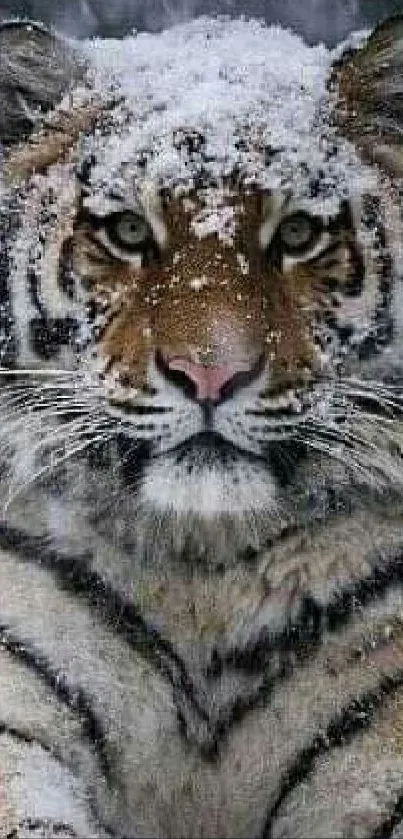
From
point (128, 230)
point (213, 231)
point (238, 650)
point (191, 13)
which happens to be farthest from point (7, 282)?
point (191, 13)

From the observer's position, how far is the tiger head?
6.75ft

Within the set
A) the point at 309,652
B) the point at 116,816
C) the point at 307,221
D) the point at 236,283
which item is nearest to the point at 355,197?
the point at 307,221

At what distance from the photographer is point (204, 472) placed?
2.09 m

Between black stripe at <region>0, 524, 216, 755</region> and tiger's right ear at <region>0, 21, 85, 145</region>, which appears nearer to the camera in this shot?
black stripe at <region>0, 524, 216, 755</region>

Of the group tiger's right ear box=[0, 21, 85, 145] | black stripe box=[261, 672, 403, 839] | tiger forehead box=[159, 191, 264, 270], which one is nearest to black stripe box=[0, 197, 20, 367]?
tiger's right ear box=[0, 21, 85, 145]

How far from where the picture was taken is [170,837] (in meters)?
2.24

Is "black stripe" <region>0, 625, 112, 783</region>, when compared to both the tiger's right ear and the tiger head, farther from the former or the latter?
the tiger's right ear

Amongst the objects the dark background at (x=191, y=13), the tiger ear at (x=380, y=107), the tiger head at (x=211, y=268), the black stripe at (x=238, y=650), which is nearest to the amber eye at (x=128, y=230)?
the tiger head at (x=211, y=268)

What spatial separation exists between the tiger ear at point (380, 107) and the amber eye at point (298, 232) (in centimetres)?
16

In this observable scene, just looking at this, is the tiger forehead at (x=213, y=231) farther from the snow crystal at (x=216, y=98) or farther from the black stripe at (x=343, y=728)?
the black stripe at (x=343, y=728)

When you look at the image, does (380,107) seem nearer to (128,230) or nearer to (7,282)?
(128,230)

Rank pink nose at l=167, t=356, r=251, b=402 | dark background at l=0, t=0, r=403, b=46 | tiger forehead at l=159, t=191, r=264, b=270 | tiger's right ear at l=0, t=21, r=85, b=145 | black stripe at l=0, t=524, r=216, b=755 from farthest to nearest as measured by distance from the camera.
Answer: dark background at l=0, t=0, r=403, b=46 < tiger's right ear at l=0, t=21, r=85, b=145 < black stripe at l=0, t=524, r=216, b=755 < tiger forehead at l=159, t=191, r=264, b=270 < pink nose at l=167, t=356, r=251, b=402

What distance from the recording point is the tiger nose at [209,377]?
1.97m

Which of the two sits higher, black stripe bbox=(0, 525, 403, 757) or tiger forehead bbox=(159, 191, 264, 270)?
tiger forehead bbox=(159, 191, 264, 270)
